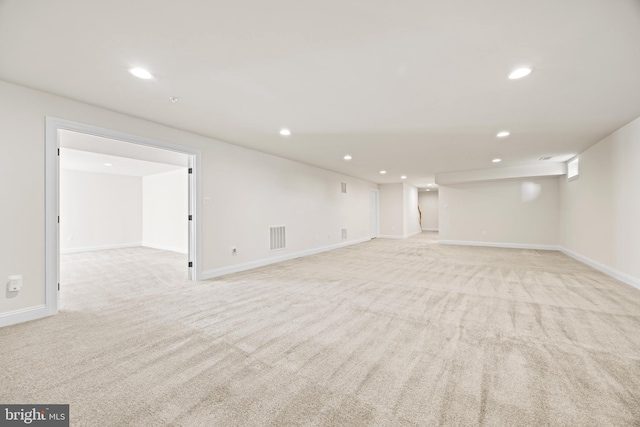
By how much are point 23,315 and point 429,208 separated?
14.5 meters

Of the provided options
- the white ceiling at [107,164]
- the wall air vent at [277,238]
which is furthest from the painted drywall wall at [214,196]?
the white ceiling at [107,164]

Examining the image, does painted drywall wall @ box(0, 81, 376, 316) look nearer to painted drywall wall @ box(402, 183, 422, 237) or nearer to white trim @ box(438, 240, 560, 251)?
painted drywall wall @ box(402, 183, 422, 237)

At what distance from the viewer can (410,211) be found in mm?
11820

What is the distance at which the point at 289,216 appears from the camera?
6297 millimetres

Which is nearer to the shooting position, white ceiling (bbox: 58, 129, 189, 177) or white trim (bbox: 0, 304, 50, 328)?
white trim (bbox: 0, 304, 50, 328)

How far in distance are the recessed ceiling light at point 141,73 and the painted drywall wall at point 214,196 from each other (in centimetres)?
128

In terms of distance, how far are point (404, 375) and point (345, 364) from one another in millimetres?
416

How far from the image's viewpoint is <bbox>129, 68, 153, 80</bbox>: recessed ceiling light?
2.36 meters

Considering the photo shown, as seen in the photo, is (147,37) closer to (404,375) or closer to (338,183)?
(404,375)

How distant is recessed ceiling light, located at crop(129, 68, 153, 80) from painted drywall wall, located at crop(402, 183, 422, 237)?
9736 millimetres

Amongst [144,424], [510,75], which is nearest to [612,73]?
[510,75]

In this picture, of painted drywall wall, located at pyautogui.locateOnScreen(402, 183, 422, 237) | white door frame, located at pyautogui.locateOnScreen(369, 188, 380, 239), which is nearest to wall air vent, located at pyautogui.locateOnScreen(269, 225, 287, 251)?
white door frame, located at pyautogui.locateOnScreen(369, 188, 380, 239)

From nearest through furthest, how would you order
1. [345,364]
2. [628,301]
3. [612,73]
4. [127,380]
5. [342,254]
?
[127,380] → [345,364] → [612,73] → [628,301] → [342,254]

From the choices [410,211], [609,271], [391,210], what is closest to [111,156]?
[391,210]
